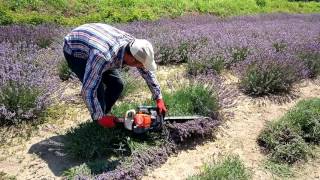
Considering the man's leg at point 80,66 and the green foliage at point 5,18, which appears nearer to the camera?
the man's leg at point 80,66

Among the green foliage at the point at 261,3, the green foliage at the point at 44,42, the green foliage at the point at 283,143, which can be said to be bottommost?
the green foliage at the point at 261,3

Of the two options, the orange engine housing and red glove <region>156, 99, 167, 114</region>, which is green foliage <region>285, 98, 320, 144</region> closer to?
red glove <region>156, 99, 167, 114</region>

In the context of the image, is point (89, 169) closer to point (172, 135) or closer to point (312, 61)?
point (172, 135)

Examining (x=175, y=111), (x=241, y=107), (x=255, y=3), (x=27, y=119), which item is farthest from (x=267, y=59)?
(x=255, y=3)

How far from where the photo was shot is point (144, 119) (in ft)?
11.6

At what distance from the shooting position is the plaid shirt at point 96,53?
3307 mm

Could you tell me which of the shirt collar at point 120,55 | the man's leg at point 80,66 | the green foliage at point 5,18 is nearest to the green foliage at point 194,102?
the man's leg at point 80,66

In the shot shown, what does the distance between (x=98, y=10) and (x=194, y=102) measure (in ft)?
29.8

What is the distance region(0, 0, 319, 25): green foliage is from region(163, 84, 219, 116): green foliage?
672cm

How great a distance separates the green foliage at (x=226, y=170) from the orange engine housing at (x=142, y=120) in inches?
21.9

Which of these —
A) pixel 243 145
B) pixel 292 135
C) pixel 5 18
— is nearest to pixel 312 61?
pixel 292 135

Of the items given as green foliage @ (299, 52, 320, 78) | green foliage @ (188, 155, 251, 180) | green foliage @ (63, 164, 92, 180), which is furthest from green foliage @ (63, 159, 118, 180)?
green foliage @ (299, 52, 320, 78)

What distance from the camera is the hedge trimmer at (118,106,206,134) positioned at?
11.4 feet

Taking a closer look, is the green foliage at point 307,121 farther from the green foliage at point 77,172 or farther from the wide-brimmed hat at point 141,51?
the green foliage at point 77,172
